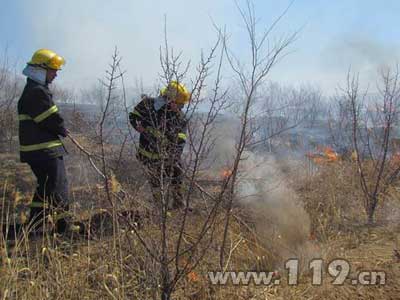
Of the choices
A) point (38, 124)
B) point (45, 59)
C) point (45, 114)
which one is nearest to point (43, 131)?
point (38, 124)

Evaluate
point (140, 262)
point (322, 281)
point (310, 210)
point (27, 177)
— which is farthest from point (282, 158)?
point (140, 262)

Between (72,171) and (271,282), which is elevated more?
(72,171)

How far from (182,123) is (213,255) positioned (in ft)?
4.15

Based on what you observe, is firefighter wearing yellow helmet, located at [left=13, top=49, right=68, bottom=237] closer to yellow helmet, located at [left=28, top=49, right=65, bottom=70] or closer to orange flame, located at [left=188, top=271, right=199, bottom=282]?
yellow helmet, located at [left=28, top=49, right=65, bottom=70]

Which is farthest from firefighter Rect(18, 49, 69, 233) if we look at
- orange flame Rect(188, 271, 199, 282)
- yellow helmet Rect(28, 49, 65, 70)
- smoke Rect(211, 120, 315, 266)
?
smoke Rect(211, 120, 315, 266)

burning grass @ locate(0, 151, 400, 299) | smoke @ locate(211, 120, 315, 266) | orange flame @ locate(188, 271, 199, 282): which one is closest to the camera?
burning grass @ locate(0, 151, 400, 299)

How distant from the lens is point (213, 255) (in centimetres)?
359

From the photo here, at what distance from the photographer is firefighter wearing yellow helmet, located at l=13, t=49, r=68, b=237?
4434 millimetres

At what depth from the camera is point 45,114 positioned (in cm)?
443

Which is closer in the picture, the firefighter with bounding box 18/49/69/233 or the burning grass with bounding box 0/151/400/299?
the burning grass with bounding box 0/151/400/299

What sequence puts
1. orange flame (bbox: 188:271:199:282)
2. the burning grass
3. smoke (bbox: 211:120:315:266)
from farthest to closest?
smoke (bbox: 211:120:315:266) → orange flame (bbox: 188:271:199:282) → the burning grass

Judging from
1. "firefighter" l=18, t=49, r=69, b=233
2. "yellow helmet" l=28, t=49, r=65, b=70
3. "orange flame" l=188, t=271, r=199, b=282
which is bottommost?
"orange flame" l=188, t=271, r=199, b=282

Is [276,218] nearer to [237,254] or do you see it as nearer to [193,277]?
[237,254]

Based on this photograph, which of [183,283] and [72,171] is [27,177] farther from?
[183,283]
